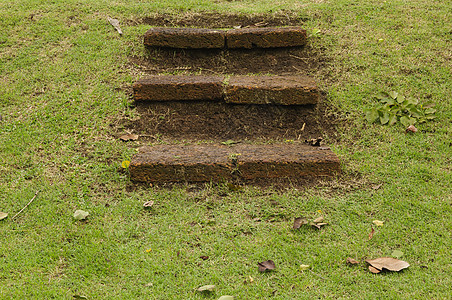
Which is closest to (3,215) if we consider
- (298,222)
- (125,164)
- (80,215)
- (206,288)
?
(80,215)

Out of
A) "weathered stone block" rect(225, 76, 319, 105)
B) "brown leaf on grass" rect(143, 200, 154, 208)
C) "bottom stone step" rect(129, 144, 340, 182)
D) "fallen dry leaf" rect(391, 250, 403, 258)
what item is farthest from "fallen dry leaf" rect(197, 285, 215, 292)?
"weathered stone block" rect(225, 76, 319, 105)

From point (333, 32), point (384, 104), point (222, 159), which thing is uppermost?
point (333, 32)

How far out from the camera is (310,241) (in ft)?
8.04

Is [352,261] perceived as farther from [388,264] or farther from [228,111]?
[228,111]

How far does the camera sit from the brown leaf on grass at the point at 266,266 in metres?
2.25

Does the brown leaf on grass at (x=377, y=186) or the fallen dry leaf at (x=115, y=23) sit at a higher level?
the fallen dry leaf at (x=115, y=23)

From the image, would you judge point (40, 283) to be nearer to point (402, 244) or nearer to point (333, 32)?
point (402, 244)

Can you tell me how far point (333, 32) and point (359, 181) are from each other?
6.91 ft

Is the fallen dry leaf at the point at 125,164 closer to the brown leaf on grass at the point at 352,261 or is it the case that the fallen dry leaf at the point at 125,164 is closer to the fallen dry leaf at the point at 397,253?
the brown leaf on grass at the point at 352,261

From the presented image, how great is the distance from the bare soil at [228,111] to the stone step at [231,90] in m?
0.07

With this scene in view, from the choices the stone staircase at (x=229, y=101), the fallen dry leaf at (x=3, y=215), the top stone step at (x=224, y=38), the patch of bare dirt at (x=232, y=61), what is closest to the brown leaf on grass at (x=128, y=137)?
the stone staircase at (x=229, y=101)

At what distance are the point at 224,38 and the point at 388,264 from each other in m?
2.78

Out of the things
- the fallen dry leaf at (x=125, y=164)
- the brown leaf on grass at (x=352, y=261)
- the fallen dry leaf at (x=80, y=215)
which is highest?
the fallen dry leaf at (x=125, y=164)

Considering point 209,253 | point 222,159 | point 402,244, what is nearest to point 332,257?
point 402,244
